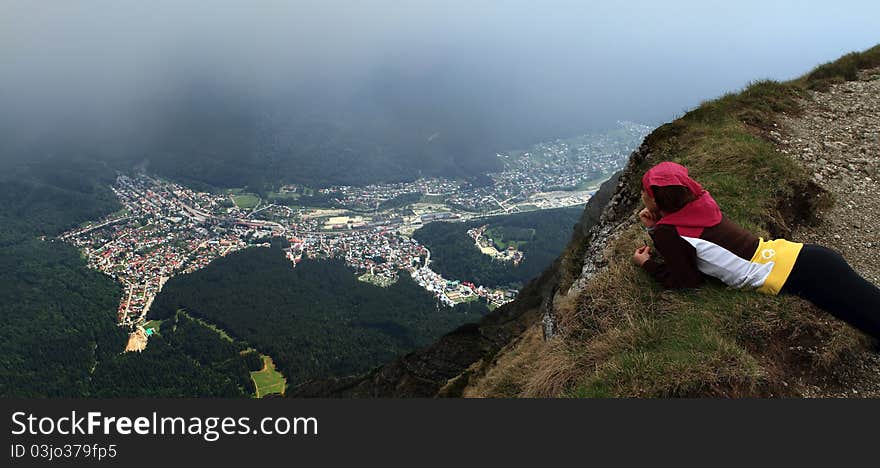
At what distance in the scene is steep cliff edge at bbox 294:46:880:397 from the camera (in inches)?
198

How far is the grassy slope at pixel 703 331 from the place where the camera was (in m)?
4.84

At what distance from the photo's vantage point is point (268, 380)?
55312 millimetres

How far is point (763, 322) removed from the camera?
541cm

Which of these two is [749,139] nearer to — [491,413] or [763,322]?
[763,322]

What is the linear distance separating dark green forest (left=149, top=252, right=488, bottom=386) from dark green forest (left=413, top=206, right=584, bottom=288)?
12259mm

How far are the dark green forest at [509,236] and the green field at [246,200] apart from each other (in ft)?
190

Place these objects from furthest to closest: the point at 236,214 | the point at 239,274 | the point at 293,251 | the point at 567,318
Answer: the point at 236,214 < the point at 293,251 < the point at 239,274 < the point at 567,318

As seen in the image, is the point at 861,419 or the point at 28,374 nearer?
the point at 861,419

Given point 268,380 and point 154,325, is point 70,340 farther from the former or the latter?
point 268,380

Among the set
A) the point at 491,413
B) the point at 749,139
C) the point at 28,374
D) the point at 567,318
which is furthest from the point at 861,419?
the point at 28,374

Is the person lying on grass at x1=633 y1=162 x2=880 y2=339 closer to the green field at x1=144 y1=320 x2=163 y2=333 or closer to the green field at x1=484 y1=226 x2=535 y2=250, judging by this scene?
the green field at x1=144 y1=320 x2=163 y2=333

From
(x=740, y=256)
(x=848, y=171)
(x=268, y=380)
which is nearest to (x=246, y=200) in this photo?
(x=268, y=380)

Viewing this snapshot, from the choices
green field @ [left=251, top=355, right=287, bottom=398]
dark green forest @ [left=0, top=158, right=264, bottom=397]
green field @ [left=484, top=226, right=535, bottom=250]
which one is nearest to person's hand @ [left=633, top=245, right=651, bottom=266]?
green field @ [left=251, top=355, right=287, bottom=398]

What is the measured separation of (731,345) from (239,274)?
92556 millimetres
